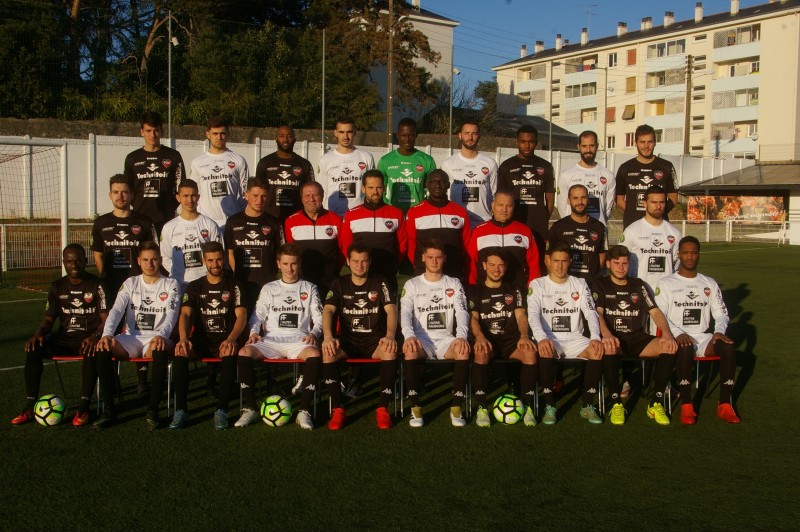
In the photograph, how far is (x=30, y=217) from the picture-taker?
16875mm

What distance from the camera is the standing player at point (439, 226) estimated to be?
6.70 metres

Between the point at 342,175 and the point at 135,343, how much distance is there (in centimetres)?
261

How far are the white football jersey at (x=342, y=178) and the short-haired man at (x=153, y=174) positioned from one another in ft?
4.46

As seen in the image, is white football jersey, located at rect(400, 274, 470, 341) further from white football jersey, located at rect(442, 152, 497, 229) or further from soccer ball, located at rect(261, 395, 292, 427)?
white football jersey, located at rect(442, 152, 497, 229)

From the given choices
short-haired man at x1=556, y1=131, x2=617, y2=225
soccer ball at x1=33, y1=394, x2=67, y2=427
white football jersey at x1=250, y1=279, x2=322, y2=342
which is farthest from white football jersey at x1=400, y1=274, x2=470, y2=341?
soccer ball at x1=33, y1=394, x2=67, y2=427

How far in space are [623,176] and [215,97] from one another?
17416 mm

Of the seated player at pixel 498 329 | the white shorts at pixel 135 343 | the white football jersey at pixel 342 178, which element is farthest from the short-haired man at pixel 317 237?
the white shorts at pixel 135 343

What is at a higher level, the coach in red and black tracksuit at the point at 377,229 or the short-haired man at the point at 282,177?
the short-haired man at the point at 282,177

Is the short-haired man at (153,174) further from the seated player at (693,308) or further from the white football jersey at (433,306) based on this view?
the seated player at (693,308)

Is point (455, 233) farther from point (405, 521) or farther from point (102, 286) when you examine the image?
point (405, 521)

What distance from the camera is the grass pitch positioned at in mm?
3871

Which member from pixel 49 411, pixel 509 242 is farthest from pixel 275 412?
pixel 509 242

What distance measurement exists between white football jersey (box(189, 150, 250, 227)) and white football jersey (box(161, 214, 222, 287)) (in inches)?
25.6

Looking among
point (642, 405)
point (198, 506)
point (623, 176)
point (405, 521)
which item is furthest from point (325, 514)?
point (623, 176)
